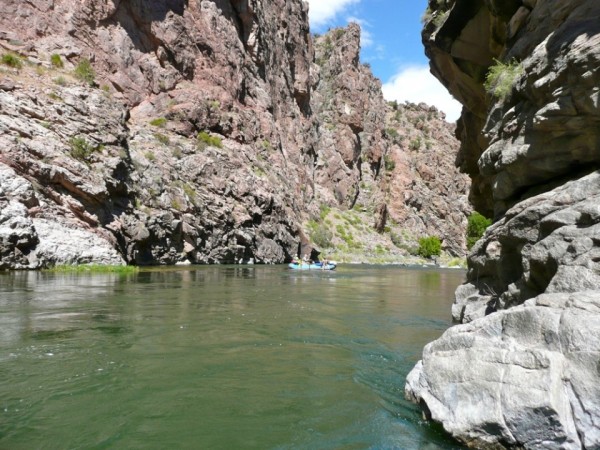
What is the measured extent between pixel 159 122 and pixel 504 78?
4995 cm

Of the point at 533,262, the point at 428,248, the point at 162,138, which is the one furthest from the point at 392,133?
the point at 533,262

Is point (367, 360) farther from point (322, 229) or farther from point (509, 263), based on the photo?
point (322, 229)

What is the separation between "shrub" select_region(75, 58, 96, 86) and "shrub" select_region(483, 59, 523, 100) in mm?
44093

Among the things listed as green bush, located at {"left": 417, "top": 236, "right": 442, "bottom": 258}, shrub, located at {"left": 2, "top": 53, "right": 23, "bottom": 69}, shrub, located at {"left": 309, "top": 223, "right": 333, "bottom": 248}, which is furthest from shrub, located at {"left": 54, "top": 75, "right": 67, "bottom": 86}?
green bush, located at {"left": 417, "top": 236, "right": 442, "bottom": 258}

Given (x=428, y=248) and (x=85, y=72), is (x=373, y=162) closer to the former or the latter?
(x=428, y=248)

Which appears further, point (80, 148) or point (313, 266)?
point (313, 266)

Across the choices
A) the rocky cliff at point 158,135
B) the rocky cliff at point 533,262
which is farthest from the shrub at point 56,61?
the rocky cliff at point 533,262

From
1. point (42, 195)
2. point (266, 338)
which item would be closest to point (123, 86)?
point (42, 195)

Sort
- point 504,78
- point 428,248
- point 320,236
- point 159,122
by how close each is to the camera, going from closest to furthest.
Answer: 1. point 504,78
2. point 159,122
3. point 320,236
4. point 428,248

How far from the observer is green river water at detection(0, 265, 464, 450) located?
17.8 feet

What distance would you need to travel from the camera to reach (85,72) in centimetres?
4656

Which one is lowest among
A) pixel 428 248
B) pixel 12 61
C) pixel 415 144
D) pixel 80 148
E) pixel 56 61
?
pixel 428 248

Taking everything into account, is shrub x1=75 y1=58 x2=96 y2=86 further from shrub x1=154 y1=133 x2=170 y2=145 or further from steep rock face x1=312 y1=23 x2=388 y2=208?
steep rock face x1=312 y1=23 x2=388 y2=208

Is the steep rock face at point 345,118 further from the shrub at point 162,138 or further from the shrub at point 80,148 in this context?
the shrub at point 80,148
